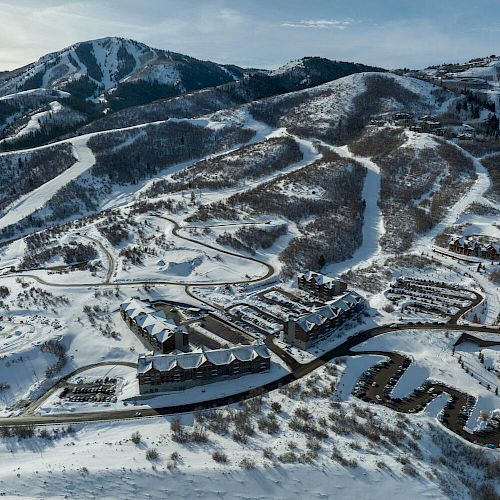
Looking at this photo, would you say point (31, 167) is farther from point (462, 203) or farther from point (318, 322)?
point (462, 203)

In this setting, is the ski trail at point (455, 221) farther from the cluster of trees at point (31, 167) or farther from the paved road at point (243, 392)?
the cluster of trees at point (31, 167)

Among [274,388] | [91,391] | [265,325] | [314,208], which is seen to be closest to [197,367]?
[274,388]

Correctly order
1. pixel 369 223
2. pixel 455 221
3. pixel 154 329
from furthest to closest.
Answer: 1. pixel 369 223
2. pixel 455 221
3. pixel 154 329

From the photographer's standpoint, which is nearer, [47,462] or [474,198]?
[47,462]

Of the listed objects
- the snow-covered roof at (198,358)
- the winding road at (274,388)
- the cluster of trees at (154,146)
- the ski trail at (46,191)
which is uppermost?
the cluster of trees at (154,146)

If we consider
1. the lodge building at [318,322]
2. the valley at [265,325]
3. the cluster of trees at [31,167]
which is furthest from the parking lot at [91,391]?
the cluster of trees at [31,167]

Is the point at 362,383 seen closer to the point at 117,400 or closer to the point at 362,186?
the point at 117,400

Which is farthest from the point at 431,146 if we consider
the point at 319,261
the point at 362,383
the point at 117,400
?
the point at 117,400
